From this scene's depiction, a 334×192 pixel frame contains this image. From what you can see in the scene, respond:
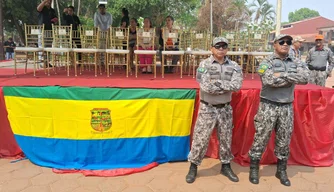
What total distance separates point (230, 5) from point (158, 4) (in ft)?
45.8

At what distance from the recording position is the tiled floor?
3.03 m

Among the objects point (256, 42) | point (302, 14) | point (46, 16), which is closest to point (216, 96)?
point (256, 42)

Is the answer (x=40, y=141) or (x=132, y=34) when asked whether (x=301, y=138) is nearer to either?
(x=40, y=141)

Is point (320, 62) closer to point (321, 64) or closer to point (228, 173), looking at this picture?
point (321, 64)

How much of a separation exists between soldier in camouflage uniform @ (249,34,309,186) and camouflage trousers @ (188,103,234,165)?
0.34 meters

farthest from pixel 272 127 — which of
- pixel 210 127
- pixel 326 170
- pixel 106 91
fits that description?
pixel 106 91

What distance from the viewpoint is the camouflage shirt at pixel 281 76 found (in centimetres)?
287

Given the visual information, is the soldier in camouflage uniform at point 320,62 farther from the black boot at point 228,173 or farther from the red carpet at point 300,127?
the black boot at point 228,173

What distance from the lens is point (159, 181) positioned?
10.5ft

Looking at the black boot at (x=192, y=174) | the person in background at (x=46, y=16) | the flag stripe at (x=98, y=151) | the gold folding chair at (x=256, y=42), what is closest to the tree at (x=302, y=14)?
the gold folding chair at (x=256, y=42)

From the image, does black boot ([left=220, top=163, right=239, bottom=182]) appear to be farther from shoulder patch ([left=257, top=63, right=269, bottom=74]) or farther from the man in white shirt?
the man in white shirt

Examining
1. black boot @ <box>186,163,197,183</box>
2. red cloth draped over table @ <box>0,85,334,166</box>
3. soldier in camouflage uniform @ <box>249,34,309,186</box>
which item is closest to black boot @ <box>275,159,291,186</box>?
soldier in camouflage uniform @ <box>249,34,309,186</box>

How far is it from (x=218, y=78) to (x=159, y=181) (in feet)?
4.44

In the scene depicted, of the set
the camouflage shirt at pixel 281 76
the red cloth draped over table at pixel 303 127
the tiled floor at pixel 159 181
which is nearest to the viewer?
the camouflage shirt at pixel 281 76
